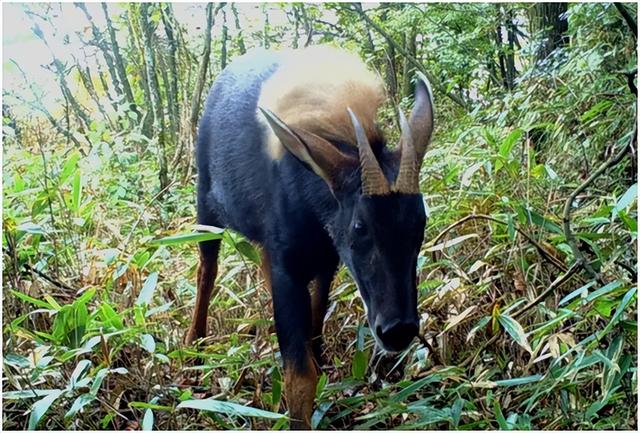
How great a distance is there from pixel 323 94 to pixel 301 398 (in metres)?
1.01

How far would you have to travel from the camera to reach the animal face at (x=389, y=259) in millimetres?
1943

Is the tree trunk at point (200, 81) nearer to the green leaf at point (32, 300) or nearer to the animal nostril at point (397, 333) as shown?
the green leaf at point (32, 300)

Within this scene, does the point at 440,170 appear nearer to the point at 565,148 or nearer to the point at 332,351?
the point at 565,148

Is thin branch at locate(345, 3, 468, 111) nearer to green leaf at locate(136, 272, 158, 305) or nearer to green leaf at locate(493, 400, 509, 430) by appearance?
green leaf at locate(136, 272, 158, 305)

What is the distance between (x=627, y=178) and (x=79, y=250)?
7.54 feet

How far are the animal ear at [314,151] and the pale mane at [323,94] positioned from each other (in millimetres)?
165

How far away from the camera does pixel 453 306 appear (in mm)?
2650

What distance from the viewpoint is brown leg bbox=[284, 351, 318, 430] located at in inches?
88.6

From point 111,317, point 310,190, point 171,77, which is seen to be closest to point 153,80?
point 171,77

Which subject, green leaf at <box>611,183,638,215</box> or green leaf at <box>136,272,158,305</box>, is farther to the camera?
green leaf at <box>136,272,158,305</box>

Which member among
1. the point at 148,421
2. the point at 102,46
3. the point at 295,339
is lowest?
the point at 148,421

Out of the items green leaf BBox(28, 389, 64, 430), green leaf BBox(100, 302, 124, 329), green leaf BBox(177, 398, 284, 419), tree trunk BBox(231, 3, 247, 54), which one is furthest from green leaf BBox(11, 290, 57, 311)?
tree trunk BBox(231, 3, 247, 54)

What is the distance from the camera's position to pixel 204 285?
3041mm

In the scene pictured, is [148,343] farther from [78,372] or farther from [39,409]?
[39,409]
